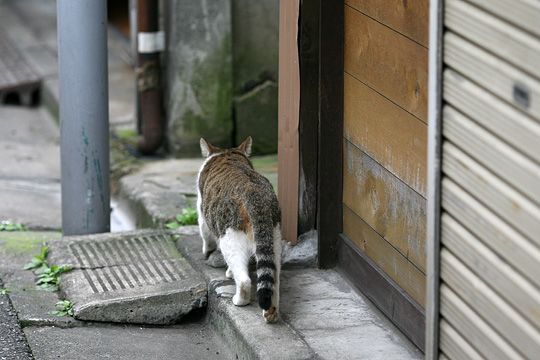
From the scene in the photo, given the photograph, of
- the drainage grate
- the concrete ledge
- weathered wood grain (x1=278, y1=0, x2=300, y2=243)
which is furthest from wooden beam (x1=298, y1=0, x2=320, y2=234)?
the drainage grate

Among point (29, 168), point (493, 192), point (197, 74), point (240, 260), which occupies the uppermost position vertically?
point (493, 192)

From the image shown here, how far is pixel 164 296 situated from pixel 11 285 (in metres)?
1.03

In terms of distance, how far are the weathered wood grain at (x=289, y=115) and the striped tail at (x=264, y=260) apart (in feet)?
2.92

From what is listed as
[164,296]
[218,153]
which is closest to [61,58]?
[218,153]

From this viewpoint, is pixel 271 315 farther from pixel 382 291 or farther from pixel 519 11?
pixel 519 11

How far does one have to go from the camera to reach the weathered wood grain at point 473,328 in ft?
12.0

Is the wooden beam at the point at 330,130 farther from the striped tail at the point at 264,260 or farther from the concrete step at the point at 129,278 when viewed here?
the concrete step at the point at 129,278

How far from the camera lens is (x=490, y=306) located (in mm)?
3678

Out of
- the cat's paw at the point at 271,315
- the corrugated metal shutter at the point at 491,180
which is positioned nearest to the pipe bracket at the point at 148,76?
the cat's paw at the point at 271,315

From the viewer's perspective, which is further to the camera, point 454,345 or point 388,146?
point 388,146

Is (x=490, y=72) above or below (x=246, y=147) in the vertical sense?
above

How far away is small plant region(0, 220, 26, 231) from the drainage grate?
160 inches

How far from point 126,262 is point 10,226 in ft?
4.80

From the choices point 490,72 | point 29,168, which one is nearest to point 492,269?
point 490,72
